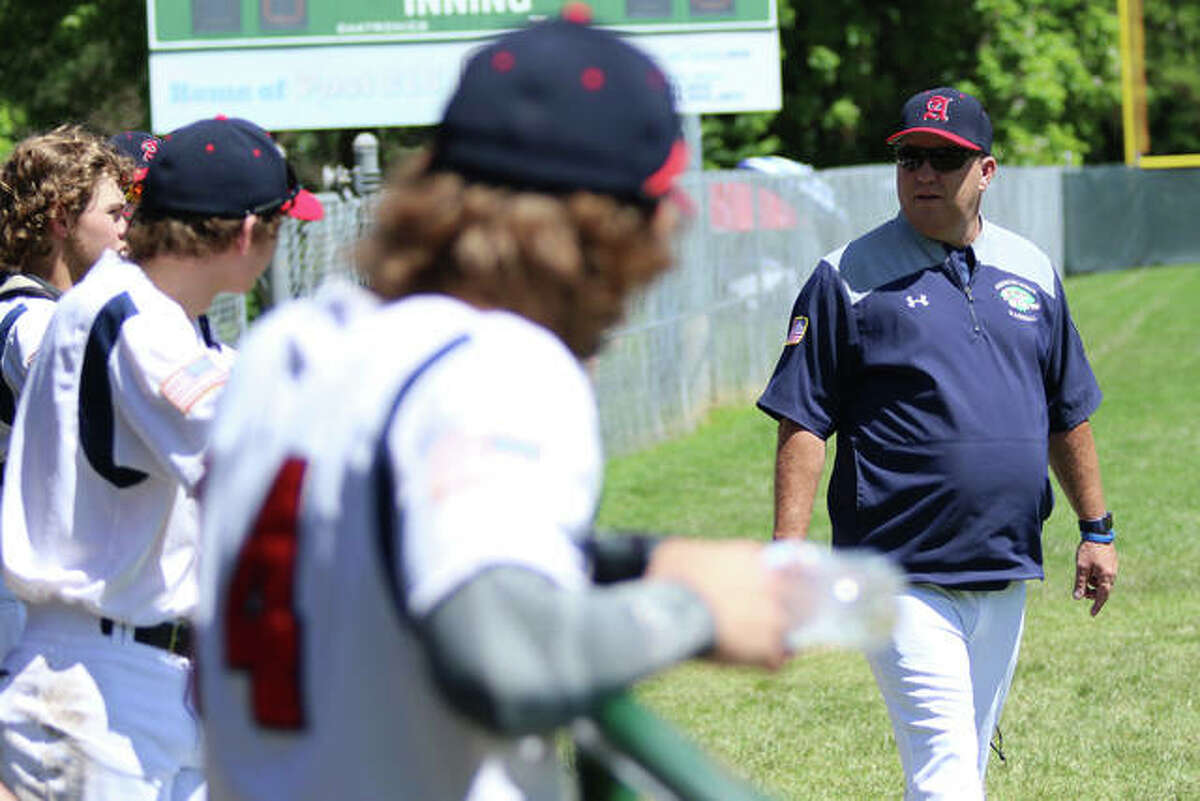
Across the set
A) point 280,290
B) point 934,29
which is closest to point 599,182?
point 280,290

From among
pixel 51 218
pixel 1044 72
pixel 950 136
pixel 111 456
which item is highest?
pixel 1044 72

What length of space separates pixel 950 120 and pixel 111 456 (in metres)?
2.69

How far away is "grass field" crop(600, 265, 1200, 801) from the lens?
7074 millimetres

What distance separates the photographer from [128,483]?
3359mm

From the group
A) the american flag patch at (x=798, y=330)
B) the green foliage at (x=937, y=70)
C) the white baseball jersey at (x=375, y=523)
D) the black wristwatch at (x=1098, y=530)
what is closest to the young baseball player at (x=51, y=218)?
the american flag patch at (x=798, y=330)

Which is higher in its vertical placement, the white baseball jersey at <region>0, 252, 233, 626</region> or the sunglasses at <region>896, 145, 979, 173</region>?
the sunglasses at <region>896, 145, 979, 173</region>

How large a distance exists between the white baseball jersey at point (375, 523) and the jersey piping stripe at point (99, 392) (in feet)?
4.09

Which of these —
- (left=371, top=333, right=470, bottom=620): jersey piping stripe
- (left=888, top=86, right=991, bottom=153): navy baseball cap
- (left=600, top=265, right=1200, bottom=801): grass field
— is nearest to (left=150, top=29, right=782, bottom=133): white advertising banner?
(left=600, top=265, right=1200, bottom=801): grass field

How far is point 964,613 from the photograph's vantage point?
490 centimetres

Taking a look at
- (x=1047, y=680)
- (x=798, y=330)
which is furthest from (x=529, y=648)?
(x=1047, y=680)

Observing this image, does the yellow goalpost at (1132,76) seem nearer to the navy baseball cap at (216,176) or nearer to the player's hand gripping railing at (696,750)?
the navy baseball cap at (216,176)

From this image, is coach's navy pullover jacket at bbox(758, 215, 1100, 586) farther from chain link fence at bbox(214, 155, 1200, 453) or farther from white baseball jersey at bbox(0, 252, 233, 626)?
chain link fence at bbox(214, 155, 1200, 453)

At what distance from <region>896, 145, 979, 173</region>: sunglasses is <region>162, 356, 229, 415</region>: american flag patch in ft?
7.93

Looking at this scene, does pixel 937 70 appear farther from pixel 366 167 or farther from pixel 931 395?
pixel 931 395
